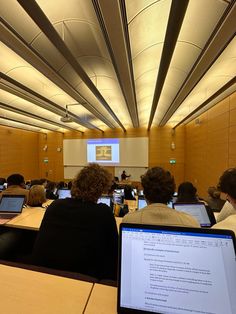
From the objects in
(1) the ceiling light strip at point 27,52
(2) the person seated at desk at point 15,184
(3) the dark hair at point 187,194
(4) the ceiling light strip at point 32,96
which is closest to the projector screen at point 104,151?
(4) the ceiling light strip at point 32,96

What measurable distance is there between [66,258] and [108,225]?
364 millimetres

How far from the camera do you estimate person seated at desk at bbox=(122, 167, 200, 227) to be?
1.20 metres

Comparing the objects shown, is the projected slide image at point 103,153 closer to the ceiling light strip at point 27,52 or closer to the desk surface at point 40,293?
the ceiling light strip at point 27,52

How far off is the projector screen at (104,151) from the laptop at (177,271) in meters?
8.95

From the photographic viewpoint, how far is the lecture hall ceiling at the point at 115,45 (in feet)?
6.22

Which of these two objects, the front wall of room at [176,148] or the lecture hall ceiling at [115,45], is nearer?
the lecture hall ceiling at [115,45]


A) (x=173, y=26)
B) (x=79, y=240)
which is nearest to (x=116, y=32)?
(x=173, y=26)

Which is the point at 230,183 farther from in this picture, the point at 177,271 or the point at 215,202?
the point at 215,202

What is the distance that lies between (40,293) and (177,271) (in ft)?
2.19

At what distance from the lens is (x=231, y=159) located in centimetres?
491

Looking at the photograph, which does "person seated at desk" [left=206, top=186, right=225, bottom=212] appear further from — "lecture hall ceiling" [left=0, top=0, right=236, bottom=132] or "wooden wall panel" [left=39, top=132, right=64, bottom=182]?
"wooden wall panel" [left=39, top=132, right=64, bottom=182]

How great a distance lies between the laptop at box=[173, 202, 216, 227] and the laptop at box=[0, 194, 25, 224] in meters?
2.11

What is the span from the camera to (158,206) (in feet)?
4.23

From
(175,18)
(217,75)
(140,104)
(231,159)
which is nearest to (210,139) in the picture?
(231,159)
